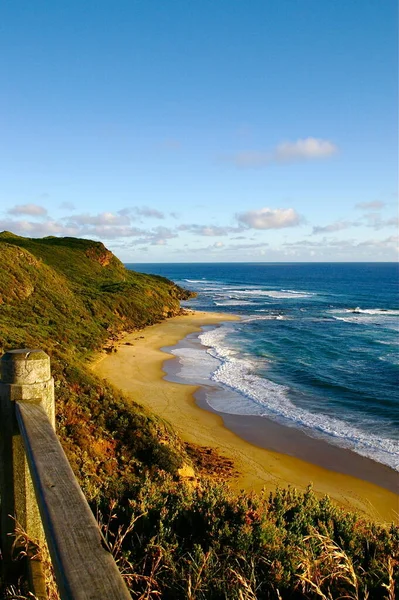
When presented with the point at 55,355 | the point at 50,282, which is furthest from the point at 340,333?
the point at 55,355

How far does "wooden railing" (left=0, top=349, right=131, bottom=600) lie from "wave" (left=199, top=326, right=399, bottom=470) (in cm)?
1561

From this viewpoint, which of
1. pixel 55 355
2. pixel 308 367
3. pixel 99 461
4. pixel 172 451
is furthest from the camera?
pixel 308 367

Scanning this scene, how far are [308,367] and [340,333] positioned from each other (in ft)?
45.2

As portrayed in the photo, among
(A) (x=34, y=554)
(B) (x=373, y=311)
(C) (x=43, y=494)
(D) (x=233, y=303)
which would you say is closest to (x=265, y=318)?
(D) (x=233, y=303)

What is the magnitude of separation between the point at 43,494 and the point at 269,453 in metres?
15.7

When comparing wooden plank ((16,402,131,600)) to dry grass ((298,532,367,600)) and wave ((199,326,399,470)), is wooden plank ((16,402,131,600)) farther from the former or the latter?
wave ((199,326,399,470))

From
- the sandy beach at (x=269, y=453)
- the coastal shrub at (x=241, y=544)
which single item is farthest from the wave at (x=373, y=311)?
the coastal shrub at (x=241, y=544)

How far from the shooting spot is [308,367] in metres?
28.3

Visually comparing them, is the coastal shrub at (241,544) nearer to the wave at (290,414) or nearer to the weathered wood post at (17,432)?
the weathered wood post at (17,432)

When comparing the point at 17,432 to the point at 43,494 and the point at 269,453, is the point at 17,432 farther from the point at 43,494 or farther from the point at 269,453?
the point at 269,453

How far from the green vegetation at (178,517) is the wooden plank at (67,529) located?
1115 mm

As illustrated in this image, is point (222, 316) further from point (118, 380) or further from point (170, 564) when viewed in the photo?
point (170, 564)

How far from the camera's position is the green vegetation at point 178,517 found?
12.0ft

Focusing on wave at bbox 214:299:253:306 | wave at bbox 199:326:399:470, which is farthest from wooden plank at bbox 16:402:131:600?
wave at bbox 214:299:253:306
